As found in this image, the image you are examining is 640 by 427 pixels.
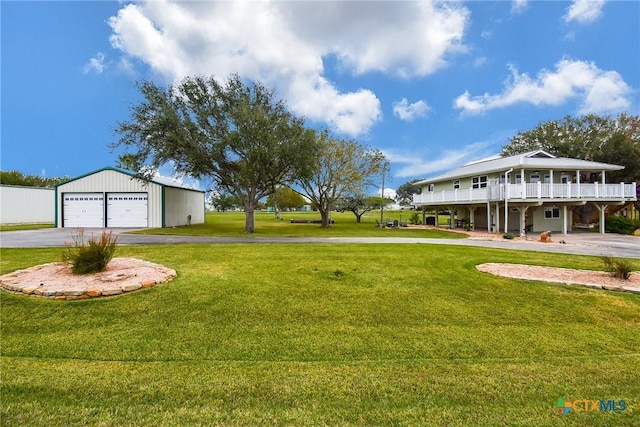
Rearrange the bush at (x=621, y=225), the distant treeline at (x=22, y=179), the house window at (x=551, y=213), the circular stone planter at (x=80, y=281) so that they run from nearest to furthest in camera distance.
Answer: the circular stone planter at (x=80, y=281) → the bush at (x=621, y=225) → the house window at (x=551, y=213) → the distant treeline at (x=22, y=179)

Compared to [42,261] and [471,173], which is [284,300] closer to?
[42,261]

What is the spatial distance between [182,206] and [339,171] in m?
14.8

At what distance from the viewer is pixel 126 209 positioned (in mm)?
23719

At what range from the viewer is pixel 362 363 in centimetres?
342

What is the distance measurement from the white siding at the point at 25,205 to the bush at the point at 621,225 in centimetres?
4898

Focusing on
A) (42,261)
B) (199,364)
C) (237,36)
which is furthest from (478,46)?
(42,261)

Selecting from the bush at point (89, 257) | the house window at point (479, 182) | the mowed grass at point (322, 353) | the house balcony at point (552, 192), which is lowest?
the mowed grass at point (322, 353)

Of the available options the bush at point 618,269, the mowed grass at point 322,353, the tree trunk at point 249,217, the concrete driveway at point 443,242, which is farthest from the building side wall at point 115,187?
the bush at point 618,269

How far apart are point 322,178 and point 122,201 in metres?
16.7

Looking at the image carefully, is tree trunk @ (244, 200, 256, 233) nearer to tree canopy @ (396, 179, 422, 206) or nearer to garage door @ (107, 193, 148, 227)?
garage door @ (107, 193, 148, 227)

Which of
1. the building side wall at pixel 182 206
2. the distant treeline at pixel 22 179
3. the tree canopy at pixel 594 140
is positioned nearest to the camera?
the building side wall at pixel 182 206

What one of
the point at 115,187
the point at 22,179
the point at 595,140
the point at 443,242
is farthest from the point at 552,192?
the point at 22,179

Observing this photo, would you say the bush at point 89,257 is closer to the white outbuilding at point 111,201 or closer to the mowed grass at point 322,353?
the mowed grass at point 322,353
